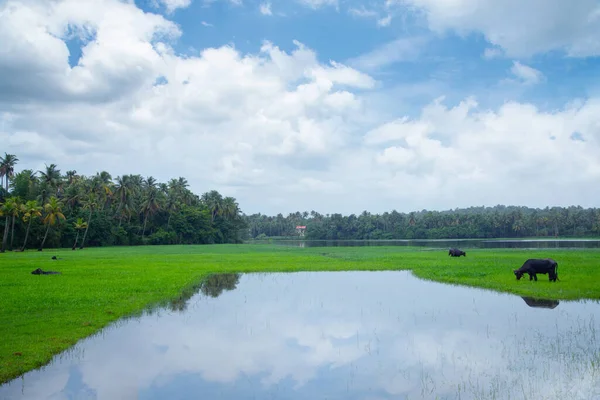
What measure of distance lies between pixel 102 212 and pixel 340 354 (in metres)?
89.7

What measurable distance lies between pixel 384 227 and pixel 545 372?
156 m

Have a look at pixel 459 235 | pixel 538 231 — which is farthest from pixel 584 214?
pixel 459 235

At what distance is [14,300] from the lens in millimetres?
18219

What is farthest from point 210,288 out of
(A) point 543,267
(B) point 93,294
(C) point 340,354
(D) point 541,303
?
(A) point 543,267

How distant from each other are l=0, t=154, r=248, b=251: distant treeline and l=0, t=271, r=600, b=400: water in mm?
57432

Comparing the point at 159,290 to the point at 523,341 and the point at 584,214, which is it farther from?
the point at 584,214

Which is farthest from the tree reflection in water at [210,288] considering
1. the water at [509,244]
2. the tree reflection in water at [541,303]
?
the water at [509,244]

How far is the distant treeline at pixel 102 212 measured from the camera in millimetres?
70438

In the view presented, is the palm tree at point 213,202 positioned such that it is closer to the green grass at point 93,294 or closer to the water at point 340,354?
the green grass at point 93,294

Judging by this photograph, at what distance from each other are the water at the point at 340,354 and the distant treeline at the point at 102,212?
2261 inches

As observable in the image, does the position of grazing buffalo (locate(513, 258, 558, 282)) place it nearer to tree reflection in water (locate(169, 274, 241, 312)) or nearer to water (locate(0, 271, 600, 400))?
water (locate(0, 271, 600, 400))

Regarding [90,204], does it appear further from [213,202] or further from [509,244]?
[509,244]

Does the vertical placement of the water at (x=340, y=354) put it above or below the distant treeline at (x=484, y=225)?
below

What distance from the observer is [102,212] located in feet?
297
